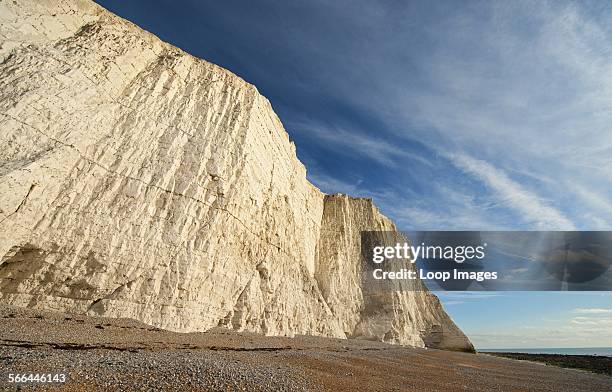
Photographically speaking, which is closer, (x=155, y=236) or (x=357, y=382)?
(x=357, y=382)

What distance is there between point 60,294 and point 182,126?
9.21 meters

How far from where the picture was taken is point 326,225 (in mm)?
37531

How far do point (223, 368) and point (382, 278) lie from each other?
32.5 metres

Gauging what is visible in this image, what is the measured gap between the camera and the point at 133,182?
599 inches

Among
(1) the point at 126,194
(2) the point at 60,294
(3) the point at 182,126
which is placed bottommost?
(2) the point at 60,294

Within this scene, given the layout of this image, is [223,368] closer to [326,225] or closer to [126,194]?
[126,194]

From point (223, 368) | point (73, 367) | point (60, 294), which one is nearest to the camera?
point (73, 367)

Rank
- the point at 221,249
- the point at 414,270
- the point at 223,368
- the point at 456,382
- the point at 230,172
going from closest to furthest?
the point at 223,368
the point at 456,382
the point at 221,249
the point at 230,172
the point at 414,270

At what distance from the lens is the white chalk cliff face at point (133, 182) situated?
40.7 ft

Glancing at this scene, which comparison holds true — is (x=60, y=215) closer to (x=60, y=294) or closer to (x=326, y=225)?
(x=60, y=294)

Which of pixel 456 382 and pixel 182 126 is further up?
pixel 182 126

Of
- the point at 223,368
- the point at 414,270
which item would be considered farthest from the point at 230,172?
the point at 414,270

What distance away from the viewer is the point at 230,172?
19.3 metres

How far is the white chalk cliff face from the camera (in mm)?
12391
